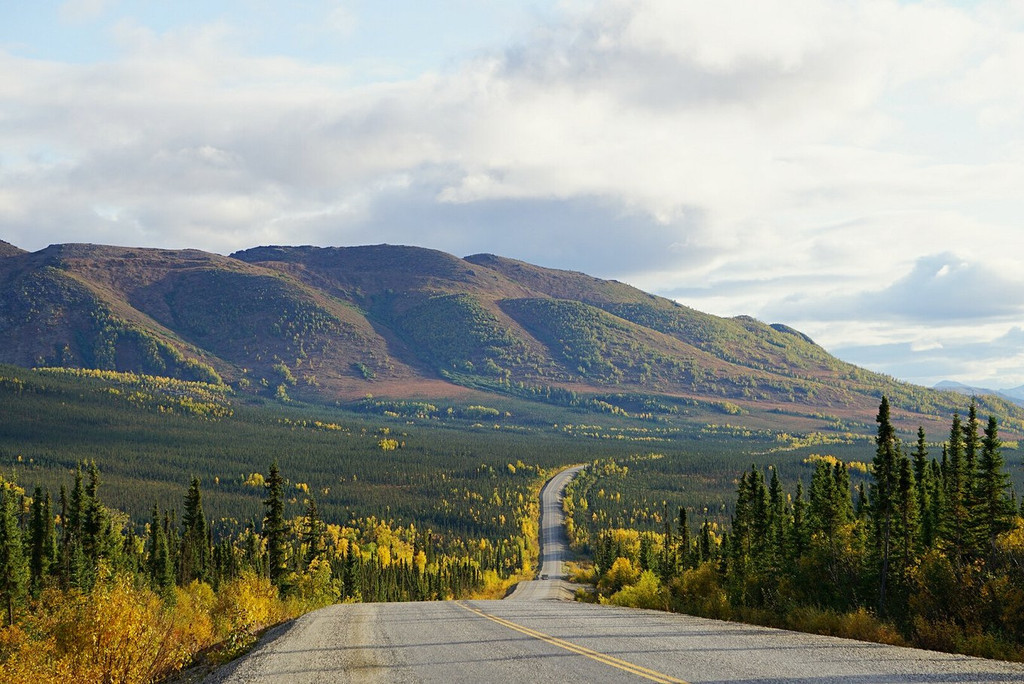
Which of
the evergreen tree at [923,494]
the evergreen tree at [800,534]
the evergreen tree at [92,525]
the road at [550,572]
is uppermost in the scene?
the evergreen tree at [923,494]

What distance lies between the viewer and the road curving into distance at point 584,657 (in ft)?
45.3

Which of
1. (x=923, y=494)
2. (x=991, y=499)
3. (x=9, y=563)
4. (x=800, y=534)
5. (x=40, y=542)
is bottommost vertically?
(x=40, y=542)

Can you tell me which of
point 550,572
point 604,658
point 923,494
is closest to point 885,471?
point 923,494

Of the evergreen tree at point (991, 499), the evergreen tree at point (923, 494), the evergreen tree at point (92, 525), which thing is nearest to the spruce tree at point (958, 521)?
the evergreen tree at point (991, 499)

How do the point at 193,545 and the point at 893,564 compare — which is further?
the point at 193,545

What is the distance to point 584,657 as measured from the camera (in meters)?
16.1

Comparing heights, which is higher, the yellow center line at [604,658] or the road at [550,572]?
the yellow center line at [604,658]

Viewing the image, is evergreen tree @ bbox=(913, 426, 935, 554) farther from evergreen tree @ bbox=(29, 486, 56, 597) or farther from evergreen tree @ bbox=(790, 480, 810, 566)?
evergreen tree @ bbox=(29, 486, 56, 597)

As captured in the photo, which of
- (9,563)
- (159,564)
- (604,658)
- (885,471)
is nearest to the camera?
(604,658)

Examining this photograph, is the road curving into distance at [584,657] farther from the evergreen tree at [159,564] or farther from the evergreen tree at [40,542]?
the evergreen tree at [40,542]

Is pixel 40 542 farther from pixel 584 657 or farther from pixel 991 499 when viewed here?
pixel 991 499

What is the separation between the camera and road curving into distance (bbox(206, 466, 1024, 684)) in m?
13.8

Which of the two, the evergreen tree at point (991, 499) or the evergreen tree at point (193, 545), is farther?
the evergreen tree at point (193, 545)

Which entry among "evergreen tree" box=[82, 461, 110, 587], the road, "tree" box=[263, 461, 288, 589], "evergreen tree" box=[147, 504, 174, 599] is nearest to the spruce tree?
the road
